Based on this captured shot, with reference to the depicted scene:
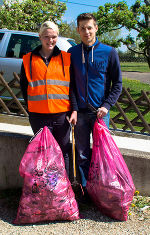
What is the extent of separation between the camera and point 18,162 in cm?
317

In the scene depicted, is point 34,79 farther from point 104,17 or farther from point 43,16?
point 43,16

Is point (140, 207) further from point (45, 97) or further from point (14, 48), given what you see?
point (14, 48)

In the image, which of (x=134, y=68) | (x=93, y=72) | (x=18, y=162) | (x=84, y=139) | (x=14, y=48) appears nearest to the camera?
(x=93, y=72)

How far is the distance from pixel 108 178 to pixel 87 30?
132 centimetres

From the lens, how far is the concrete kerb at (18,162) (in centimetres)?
301

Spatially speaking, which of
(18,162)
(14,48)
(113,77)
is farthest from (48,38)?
(14,48)

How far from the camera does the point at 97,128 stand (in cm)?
263

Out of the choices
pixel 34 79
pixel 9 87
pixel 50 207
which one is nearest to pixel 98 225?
pixel 50 207

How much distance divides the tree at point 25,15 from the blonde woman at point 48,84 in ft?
48.7

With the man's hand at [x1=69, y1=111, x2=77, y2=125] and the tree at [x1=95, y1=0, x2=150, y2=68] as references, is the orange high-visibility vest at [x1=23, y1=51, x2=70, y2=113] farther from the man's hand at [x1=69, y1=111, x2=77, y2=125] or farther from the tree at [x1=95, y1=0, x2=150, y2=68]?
the tree at [x1=95, y1=0, x2=150, y2=68]

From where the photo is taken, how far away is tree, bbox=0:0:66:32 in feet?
56.1

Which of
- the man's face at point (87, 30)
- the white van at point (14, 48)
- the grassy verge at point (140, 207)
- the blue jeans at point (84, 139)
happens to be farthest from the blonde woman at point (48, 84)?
the white van at point (14, 48)

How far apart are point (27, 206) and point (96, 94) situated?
118 cm

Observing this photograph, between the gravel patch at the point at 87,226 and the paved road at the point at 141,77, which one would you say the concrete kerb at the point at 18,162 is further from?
the paved road at the point at 141,77
